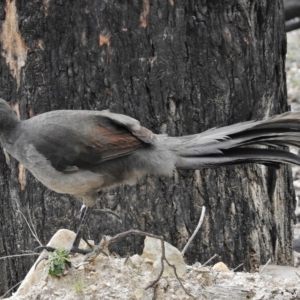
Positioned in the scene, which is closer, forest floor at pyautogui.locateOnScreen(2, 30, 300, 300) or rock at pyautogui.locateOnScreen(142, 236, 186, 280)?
forest floor at pyautogui.locateOnScreen(2, 30, 300, 300)

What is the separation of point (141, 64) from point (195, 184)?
98 cm

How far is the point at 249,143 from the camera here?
16.0ft

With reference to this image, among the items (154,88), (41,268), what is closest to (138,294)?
(41,268)

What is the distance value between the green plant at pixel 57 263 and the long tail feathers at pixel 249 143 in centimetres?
99

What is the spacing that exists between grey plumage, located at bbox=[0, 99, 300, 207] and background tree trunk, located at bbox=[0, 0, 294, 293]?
0.80m

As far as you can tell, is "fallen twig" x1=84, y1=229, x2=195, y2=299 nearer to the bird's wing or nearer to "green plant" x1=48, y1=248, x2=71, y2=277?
"green plant" x1=48, y1=248, x2=71, y2=277

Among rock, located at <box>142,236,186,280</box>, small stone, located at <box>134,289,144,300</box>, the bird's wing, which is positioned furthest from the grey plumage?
small stone, located at <box>134,289,144,300</box>

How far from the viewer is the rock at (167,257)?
4.84 meters

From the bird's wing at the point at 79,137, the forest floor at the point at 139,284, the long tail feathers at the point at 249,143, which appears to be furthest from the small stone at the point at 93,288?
the long tail feathers at the point at 249,143

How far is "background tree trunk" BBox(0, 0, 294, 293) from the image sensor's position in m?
5.85

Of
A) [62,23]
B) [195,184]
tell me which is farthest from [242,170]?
[62,23]

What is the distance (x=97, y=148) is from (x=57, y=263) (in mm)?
794

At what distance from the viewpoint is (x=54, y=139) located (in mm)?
5027

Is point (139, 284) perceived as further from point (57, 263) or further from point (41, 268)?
point (41, 268)
